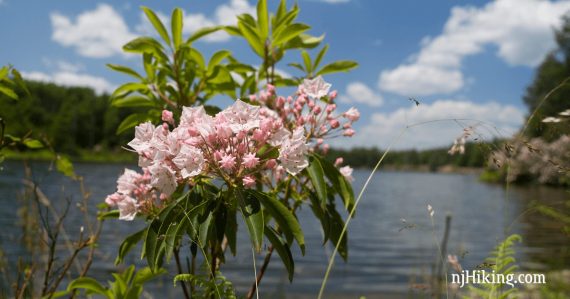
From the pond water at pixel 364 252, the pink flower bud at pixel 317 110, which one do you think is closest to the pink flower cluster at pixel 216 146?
the pink flower bud at pixel 317 110

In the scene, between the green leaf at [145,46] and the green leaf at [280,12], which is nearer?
the green leaf at [145,46]

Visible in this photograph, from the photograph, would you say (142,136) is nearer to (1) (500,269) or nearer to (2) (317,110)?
(2) (317,110)

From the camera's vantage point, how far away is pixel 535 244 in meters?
15.4

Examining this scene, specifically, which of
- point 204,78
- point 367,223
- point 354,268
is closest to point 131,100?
point 204,78

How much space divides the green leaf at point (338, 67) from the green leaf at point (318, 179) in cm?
84

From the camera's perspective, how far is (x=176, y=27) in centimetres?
240

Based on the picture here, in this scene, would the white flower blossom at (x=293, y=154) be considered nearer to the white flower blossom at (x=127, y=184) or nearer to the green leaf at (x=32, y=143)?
the white flower blossom at (x=127, y=184)

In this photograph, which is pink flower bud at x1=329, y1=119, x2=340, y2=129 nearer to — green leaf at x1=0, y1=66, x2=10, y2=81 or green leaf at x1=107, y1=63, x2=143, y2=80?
green leaf at x1=107, y1=63, x2=143, y2=80

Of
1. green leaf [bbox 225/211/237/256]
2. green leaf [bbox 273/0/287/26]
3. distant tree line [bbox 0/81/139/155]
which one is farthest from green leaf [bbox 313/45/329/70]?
distant tree line [bbox 0/81/139/155]

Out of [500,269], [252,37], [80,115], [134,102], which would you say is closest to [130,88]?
[134,102]

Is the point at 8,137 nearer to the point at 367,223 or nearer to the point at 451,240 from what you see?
the point at 451,240

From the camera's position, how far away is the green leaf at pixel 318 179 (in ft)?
5.80

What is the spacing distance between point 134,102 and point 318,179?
1.14 metres

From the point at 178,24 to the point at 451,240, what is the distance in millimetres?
16570
